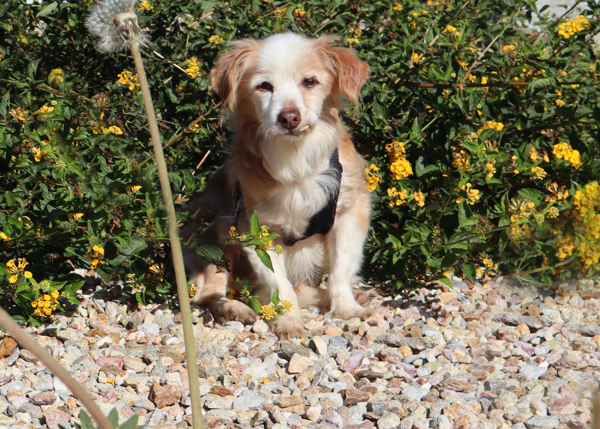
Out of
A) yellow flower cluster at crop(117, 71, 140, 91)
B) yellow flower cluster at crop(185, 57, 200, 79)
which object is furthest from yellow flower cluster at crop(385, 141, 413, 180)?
yellow flower cluster at crop(117, 71, 140, 91)

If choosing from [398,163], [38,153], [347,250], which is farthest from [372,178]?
[38,153]

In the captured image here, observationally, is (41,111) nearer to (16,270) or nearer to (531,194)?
(16,270)

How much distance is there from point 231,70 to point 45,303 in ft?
4.55

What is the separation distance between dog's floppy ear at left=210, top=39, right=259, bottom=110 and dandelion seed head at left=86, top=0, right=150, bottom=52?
1.98 m

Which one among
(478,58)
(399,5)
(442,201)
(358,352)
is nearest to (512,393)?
(358,352)

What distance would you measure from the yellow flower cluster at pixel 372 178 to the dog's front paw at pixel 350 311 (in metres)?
0.61

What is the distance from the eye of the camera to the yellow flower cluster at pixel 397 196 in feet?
10.5

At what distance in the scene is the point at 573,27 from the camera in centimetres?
329

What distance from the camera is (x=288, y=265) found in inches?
138

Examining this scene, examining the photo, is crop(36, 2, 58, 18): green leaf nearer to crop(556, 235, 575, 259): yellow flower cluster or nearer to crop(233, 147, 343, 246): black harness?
crop(233, 147, 343, 246): black harness

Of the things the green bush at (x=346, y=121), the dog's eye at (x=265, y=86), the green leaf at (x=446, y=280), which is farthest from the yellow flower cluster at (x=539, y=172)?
the dog's eye at (x=265, y=86)

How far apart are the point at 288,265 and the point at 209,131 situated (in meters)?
0.89

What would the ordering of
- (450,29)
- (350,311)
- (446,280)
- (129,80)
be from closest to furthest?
(446,280) < (350,311) < (129,80) < (450,29)

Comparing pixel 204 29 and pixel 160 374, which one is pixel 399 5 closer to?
pixel 204 29
